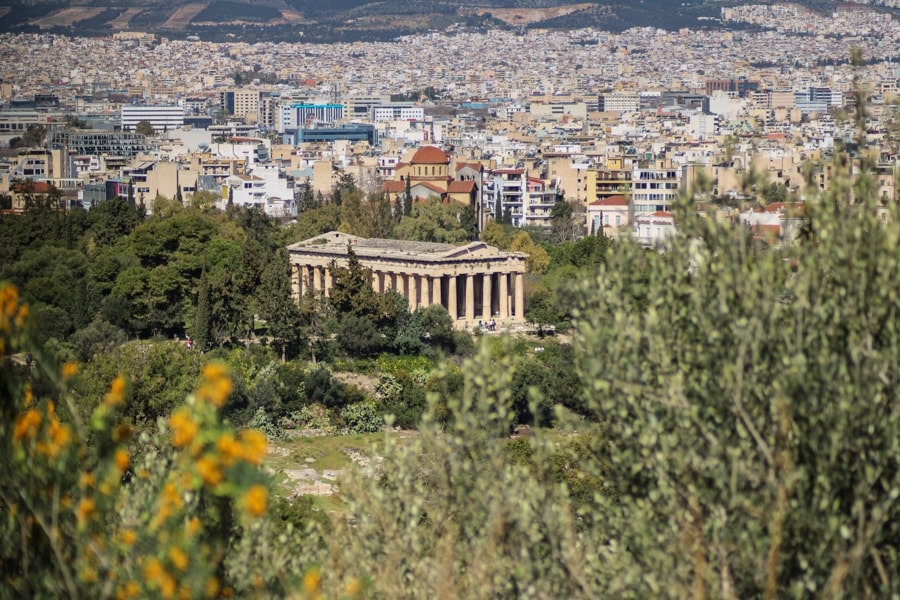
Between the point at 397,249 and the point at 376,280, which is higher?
the point at 397,249

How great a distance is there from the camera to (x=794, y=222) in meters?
11.4

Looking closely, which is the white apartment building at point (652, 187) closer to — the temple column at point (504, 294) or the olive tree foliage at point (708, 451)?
the temple column at point (504, 294)

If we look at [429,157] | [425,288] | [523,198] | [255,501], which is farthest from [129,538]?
[429,157]

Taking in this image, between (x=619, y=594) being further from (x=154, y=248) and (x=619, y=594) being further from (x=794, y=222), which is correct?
(x=154, y=248)

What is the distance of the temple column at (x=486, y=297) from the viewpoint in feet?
155

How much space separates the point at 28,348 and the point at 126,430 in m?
0.74

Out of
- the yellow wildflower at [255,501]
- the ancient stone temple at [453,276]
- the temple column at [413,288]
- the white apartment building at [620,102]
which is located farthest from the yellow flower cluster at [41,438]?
the white apartment building at [620,102]

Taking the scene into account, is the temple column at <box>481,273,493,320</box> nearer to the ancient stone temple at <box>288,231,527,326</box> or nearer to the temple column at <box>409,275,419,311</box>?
the ancient stone temple at <box>288,231,527,326</box>

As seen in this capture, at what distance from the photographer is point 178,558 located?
6848 millimetres

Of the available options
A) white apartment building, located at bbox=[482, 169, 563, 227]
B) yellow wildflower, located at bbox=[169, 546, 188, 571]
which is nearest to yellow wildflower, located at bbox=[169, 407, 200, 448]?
yellow wildflower, located at bbox=[169, 546, 188, 571]

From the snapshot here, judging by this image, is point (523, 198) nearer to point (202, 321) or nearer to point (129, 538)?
point (202, 321)

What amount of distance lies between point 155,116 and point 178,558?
155558mm

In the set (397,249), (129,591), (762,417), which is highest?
(762,417)

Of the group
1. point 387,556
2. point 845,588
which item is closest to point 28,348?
point 387,556
